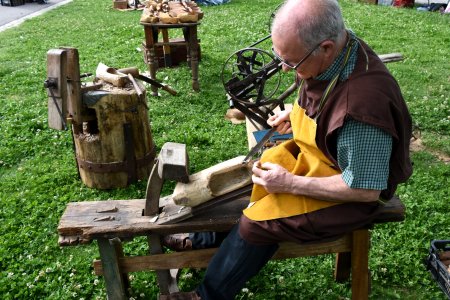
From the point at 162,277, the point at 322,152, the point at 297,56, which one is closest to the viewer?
the point at 297,56

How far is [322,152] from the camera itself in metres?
2.13

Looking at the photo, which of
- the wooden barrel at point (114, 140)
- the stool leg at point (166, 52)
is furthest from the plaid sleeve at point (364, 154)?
the stool leg at point (166, 52)

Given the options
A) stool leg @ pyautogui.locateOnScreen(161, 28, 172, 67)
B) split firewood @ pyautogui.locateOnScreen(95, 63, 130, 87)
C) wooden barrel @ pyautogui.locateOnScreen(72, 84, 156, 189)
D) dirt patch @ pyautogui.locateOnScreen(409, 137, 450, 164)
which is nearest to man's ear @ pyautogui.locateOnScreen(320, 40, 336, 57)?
wooden barrel @ pyautogui.locateOnScreen(72, 84, 156, 189)

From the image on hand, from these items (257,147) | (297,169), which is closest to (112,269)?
(257,147)

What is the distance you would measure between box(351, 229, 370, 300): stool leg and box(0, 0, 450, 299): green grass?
0.28 meters

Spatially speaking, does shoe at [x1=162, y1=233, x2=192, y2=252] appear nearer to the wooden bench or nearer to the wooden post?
the wooden bench

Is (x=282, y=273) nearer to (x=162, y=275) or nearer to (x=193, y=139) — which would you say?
(x=162, y=275)

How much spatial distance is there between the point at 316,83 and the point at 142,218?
1210mm

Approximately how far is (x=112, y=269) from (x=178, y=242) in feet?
1.54

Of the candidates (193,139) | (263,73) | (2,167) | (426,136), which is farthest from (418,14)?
(2,167)

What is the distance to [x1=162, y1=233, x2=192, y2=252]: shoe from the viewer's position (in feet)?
9.41

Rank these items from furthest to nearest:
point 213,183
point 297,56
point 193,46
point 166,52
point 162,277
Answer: point 166,52, point 193,46, point 162,277, point 213,183, point 297,56

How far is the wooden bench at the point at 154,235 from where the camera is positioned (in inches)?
96.4

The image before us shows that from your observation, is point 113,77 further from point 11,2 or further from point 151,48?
point 11,2
